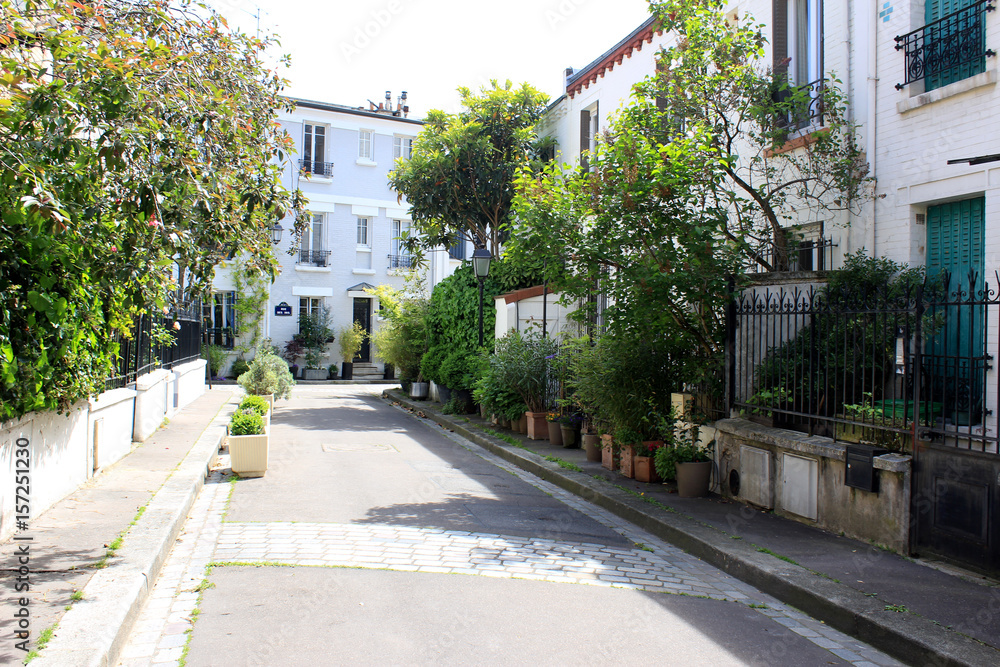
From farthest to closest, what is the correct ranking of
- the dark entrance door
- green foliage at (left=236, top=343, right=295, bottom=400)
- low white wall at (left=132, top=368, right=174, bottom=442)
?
the dark entrance door, green foliage at (left=236, top=343, right=295, bottom=400), low white wall at (left=132, top=368, right=174, bottom=442)

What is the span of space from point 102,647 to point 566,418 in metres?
8.99

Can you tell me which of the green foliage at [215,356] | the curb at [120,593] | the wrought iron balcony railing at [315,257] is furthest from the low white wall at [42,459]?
the wrought iron balcony railing at [315,257]

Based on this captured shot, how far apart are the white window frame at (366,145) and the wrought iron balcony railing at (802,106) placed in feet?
77.0

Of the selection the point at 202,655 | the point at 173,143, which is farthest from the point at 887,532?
the point at 173,143

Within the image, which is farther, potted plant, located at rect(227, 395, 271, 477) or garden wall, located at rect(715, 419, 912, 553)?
potted plant, located at rect(227, 395, 271, 477)

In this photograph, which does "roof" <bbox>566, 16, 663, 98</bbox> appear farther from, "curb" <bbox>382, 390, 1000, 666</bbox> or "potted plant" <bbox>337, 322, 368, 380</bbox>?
"potted plant" <bbox>337, 322, 368, 380</bbox>

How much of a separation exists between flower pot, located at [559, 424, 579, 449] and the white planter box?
4.91 meters

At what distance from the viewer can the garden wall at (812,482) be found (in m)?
6.16

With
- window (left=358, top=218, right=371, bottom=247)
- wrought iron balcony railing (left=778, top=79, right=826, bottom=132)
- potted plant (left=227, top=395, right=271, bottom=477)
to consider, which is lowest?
potted plant (left=227, top=395, right=271, bottom=477)

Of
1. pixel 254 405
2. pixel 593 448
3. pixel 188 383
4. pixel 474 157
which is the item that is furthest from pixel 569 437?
pixel 188 383

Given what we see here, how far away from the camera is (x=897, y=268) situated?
8312 millimetres

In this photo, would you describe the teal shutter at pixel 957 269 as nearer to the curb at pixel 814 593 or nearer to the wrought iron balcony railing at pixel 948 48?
the wrought iron balcony railing at pixel 948 48

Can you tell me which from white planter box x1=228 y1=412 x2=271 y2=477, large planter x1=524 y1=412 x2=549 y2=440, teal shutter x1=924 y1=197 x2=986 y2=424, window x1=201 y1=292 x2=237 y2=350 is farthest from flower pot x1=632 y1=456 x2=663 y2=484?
window x1=201 y1=292 x2=237 y2=350

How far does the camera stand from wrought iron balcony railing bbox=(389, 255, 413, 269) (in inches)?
1251
